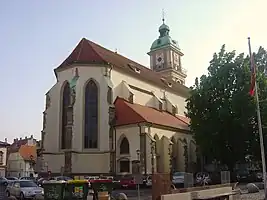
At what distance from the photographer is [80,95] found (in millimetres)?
39875

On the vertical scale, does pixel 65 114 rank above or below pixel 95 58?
below

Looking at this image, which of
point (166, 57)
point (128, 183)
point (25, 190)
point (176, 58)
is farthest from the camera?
point (176, 58)

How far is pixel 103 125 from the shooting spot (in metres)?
39.1

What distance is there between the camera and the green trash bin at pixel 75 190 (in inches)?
701

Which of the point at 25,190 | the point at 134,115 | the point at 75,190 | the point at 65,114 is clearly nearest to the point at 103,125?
the point at 134,115

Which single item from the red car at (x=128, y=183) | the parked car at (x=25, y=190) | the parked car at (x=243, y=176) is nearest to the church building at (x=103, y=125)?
the red car at (x=128, y=183)

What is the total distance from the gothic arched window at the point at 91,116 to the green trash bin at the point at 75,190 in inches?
820

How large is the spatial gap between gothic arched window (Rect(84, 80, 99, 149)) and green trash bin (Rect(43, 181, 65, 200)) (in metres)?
20.8

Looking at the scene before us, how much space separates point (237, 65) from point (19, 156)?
5840cm

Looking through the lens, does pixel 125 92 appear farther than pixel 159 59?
No

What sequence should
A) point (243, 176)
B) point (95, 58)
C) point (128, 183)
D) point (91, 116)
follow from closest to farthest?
1. point (128, 183)
2. point (91, 116)
3. point (243, 176)
4. point (95, 58)

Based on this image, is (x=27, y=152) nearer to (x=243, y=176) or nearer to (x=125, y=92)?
(x=125, y=92)

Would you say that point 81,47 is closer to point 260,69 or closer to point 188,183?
point 260,69

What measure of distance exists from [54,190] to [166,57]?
166 feet
